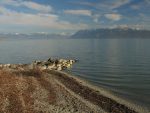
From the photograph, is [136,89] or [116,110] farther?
[136,89]

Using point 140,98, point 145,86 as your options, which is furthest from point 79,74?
point 140,98

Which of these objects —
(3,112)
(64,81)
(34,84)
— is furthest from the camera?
(64,81)

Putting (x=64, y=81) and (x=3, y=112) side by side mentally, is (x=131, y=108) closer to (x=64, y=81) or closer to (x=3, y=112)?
(x=3, y=112)

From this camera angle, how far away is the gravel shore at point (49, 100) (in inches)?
1287

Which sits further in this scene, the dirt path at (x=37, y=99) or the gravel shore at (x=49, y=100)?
the gravel shore at (x=49, y=100)

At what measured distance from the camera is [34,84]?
47.9 meters

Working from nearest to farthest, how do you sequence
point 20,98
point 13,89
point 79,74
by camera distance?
point 20,98
point 13,89
point 79,74

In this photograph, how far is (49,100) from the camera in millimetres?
Answer: 37469

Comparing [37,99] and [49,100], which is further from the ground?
[37,99]

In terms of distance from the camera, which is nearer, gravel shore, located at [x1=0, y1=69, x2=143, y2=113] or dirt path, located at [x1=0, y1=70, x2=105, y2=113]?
dirt path, located at [x1=0, y1=70, x2=105, y2=113]

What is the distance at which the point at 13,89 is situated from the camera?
133 feet

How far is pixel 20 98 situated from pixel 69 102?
6.80 meters

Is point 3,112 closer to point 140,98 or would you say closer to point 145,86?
point 140,98

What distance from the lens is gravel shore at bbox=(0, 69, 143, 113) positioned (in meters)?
32.7
